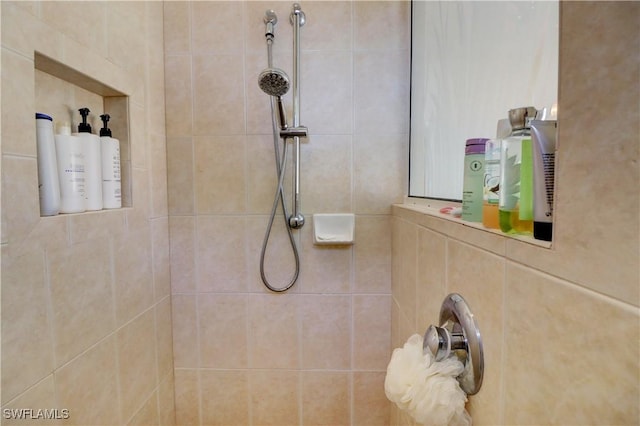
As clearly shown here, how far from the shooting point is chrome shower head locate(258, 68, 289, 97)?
91cm

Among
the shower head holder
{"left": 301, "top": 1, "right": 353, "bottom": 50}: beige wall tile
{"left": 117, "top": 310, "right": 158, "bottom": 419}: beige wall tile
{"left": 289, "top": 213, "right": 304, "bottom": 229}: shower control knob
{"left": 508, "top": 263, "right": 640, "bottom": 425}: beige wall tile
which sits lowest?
{"left": 117, "top": 310, "right": 158, "bottom": 419}: beige wall tile

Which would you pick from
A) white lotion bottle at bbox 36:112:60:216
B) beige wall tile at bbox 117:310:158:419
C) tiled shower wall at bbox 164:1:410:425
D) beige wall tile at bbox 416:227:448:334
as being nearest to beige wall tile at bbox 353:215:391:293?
tiled shower wall at bbox 164:1:410:425

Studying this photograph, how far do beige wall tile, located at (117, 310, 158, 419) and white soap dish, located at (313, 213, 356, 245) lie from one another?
2.29 ft

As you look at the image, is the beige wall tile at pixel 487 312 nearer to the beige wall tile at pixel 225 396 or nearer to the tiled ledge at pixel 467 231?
the tiled ledge at pixel 467 231

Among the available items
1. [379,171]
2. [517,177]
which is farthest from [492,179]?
[379,171]

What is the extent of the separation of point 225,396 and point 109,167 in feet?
3.34

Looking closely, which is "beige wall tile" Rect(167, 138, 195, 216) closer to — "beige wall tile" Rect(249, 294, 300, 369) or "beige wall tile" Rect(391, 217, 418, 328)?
"beige wall tile" Rect(249, 294, 300, 369)

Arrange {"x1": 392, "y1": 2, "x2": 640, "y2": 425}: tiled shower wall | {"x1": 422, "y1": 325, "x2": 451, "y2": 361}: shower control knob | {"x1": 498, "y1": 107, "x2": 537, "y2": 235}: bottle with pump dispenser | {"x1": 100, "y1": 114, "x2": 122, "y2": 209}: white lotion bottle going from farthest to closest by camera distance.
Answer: {"x1": 100, "y1": 114, "x2": 122, "y2": 209}: white lotion bottle
{"x1": 422, "y1": 325, "x2": 451, "y2": 361}: shower control knob
{"x1": 498, "y1": 107, "x2": 537, "y2": 235}: bottle with pump dispenser
{"x1": 392, "y1": 2, "x2": 640, "y2": 425}: tiled shower wall

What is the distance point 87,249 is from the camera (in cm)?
80

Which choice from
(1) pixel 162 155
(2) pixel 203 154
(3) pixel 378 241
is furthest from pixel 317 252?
(1) pixel 162 155

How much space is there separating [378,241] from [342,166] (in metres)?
0.34

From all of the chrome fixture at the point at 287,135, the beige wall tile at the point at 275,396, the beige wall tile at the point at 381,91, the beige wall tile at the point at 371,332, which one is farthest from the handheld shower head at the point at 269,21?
the beige wall tile at the point at 275,396

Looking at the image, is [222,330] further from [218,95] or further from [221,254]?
[218,95]

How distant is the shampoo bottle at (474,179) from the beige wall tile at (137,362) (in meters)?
1.08
